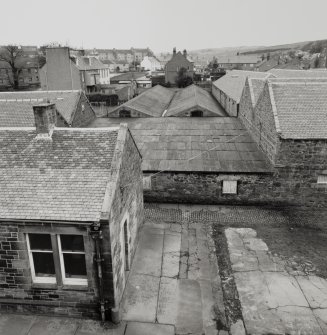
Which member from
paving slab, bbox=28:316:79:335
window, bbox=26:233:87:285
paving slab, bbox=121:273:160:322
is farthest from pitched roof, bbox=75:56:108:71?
paving slab, bbox=28:316:79:335

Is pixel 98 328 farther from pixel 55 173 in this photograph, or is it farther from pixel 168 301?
pixel 55 173

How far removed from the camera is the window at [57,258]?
1129 cm

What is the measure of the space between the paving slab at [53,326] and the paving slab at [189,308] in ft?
12.0

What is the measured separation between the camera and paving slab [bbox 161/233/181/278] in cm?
1450

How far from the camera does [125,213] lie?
528 inches

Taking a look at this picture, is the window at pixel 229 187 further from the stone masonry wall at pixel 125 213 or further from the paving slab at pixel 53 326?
the paving slab at pixel 53 326

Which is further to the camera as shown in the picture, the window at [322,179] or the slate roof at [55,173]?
the window at [322,179]

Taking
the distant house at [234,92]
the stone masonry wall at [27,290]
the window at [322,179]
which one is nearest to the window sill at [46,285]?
the stone masonry wall at [27,290]

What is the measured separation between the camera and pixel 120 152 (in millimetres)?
12422

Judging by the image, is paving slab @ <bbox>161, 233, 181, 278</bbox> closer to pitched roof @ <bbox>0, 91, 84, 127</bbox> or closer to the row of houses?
the row of houses

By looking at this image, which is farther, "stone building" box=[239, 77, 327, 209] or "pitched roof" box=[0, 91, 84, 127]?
"pitched roof" box=[0, 91, 84, 127]

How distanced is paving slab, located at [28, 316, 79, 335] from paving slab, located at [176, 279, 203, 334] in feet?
12.0

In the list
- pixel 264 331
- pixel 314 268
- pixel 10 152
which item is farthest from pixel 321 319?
pixel 10 152

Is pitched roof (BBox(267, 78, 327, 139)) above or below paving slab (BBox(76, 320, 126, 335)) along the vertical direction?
above
